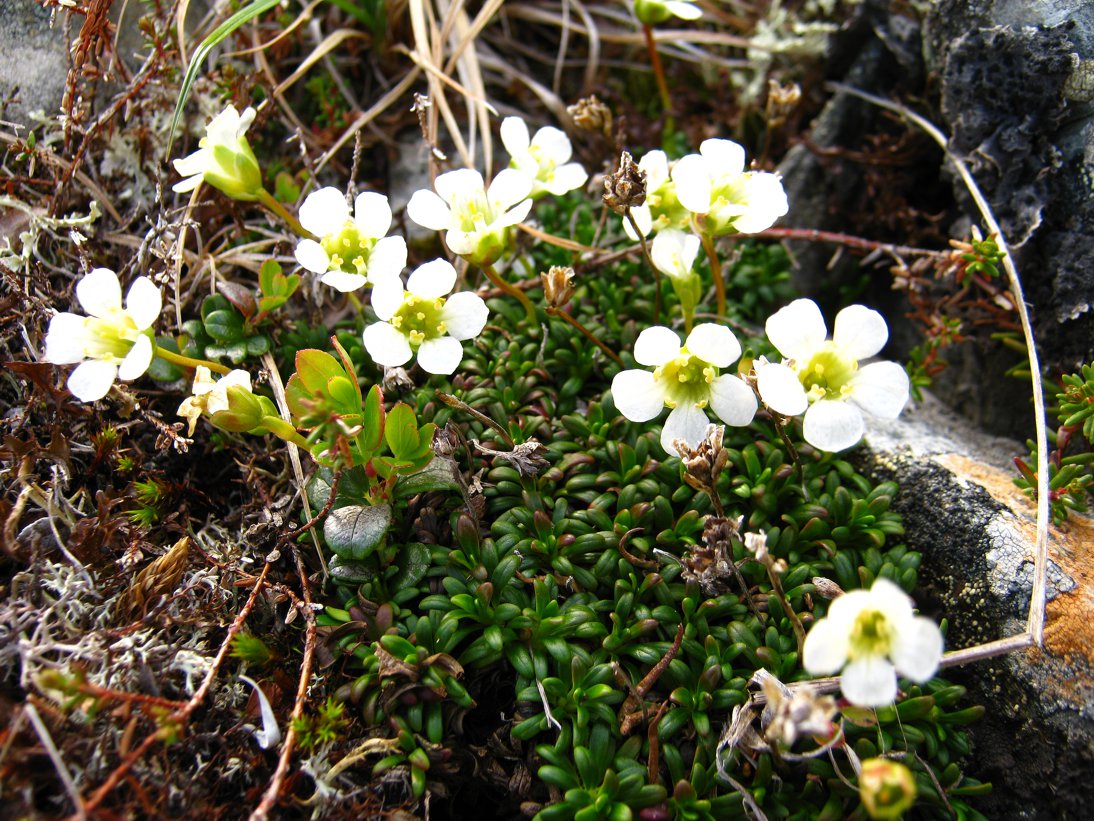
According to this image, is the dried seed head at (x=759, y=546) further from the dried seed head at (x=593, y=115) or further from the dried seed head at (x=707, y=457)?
the dried seed head at (x=593, y=115)

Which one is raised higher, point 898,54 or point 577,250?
point 898,54

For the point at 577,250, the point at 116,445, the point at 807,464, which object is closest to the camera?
the point at 116,445

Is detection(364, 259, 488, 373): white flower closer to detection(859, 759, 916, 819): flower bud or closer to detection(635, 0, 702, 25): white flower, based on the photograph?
detection(859, 759, 916, 819): flower bud

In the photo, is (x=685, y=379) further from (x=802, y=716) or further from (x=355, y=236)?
(x=355, y=236)

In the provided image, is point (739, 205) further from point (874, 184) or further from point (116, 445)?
point (116, 445)

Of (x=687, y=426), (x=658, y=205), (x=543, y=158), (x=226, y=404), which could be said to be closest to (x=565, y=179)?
(x=543, y=158)

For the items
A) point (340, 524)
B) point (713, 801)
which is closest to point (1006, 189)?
point (713, 801)

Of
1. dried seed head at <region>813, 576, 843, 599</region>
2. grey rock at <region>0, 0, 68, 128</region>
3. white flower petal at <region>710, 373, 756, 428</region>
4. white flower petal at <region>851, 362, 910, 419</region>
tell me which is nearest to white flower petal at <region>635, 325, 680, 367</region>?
white flower petal at <region>710, 373, 756, 428</region>
